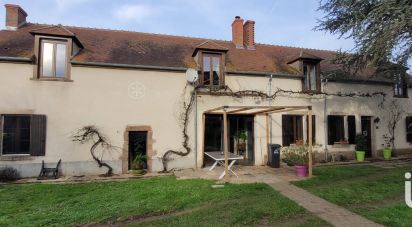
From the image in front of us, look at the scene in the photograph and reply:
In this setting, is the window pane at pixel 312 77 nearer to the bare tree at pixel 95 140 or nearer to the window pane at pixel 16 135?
the bare tree at pixel 95 140

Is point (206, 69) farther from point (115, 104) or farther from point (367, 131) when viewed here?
point (367, 131)

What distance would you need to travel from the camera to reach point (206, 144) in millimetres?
13383

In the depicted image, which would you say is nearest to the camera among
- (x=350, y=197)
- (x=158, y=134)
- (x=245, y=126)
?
(x=350, y=197)

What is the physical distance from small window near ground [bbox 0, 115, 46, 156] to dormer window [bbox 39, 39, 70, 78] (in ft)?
5.89

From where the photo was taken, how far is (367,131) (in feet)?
53.0

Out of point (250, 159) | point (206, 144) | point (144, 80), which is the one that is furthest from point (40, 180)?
point (250, 159)

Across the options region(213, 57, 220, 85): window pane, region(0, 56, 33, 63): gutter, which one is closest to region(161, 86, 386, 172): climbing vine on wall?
region(213, 57, 220, 85): window pane

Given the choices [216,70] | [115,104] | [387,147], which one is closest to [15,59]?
[115,104]

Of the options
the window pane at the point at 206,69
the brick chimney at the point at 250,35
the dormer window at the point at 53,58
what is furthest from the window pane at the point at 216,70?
the dormer window at the point at 53,58

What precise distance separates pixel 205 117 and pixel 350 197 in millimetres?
7041

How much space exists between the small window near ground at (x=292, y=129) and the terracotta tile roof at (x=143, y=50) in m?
2.25

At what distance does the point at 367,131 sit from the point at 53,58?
1615cm

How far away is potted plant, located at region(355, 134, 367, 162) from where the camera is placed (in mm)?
14742

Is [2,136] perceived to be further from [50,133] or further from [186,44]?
[186,44]
